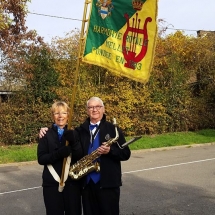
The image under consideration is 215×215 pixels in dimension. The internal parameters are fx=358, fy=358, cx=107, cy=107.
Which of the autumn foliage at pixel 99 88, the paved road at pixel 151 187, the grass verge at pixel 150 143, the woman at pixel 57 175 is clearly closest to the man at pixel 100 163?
the woman at pixel 57 175

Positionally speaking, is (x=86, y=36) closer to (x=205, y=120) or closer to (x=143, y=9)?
(x=143, y=9)

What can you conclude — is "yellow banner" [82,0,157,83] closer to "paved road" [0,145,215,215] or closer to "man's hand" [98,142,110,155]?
"man's hand" [98,142,110,155]

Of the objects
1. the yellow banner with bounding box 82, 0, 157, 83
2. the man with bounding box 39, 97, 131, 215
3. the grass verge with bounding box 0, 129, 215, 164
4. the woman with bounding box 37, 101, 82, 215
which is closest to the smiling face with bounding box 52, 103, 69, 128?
the woman with bounding box 37, 101, 82, 215

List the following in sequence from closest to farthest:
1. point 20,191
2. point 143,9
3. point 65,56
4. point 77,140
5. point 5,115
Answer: point 77,140 → point 143,9 → point 20,191 → point 5,115 → point 65,56

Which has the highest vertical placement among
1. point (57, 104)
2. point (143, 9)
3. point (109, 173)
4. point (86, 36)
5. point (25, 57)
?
point (25, 57)

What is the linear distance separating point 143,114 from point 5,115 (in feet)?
24.4

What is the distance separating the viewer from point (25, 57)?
15438 millimetres

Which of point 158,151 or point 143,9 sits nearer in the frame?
point 143,9

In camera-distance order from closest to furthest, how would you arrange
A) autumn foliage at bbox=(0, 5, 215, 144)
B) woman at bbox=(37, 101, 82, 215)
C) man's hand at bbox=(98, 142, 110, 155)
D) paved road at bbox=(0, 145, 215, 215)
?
man's hand at bbox=(98, 142, 110, 155) → woman at bbox=(37, 101, 82, 215) → paved road at bbox=(0, 145, 215, 215) → autumn foliage at bbox=(0, 5, 215, 144)

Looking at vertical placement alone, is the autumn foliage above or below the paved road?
above

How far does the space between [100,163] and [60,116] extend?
2.22 ft

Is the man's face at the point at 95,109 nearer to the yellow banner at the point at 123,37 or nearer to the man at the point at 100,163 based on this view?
the man at the point at 100,163

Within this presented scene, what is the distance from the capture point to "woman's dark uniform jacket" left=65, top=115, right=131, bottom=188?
12.7 ft

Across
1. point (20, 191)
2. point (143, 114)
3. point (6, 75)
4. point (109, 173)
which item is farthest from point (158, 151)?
point (109, 173)
